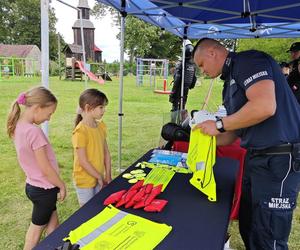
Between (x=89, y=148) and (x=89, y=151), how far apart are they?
0.07ft

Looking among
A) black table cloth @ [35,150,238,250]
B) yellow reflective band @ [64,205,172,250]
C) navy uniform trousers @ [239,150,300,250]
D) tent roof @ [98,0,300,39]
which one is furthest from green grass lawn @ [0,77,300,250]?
yellow reflective band @ [64,205,172,250]

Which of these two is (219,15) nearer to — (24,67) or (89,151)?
(89,151)

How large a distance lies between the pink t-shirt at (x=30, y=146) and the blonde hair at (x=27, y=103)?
50 millimetres

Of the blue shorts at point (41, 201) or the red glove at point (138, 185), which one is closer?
the red glove at point (138, 185)

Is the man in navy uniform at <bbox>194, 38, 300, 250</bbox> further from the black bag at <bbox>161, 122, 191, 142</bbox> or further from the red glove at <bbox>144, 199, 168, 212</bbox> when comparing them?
the black bag at <bbox>161, 122, 191, 142</bbox>

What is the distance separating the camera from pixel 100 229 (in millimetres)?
1179

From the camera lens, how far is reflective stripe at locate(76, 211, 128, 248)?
1098 mm

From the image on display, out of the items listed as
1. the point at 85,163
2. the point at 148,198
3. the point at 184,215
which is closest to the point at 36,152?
the point at 85,163

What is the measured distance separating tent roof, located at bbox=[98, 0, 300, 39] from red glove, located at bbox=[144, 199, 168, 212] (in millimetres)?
1967

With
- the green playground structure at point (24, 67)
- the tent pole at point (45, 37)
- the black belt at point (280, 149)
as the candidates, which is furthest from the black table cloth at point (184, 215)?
the green playground structure at point (24, 67)

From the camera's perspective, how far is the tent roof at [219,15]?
301cm

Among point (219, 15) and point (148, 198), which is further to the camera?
point (219, 15)

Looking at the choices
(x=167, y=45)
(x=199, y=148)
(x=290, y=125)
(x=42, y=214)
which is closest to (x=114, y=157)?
(x=42, y=214)

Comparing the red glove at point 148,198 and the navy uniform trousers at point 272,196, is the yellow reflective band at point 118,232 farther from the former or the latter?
the navy uniform trousers at point 272,196
